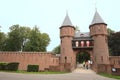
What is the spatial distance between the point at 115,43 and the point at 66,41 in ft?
54.8

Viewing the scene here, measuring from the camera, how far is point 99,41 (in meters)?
36.5

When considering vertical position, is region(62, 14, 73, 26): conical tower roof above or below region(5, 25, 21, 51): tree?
above

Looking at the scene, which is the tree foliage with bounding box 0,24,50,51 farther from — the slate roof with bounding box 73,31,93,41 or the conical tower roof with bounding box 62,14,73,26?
the slate roof with bounding box 73,31,93,41

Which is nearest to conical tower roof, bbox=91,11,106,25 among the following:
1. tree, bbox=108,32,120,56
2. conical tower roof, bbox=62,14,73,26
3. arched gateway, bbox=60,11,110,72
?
arched gateway, bbox=60,11,110,72

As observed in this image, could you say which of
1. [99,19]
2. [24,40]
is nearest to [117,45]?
[99,19]

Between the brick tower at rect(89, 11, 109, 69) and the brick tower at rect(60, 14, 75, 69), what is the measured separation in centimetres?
493

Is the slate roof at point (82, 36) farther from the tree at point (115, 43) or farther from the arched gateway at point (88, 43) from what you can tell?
the tree at point (115, 43)

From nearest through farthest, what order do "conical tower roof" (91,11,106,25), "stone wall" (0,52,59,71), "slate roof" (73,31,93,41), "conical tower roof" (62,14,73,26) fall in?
"stone wall" (0,52,59,71)
"conical tower roof" (91,11,106,25)
"slate roof" (73,31,93,41)
"conical tower roof" (62,14,73,26)

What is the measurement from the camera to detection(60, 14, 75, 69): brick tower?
121 feet

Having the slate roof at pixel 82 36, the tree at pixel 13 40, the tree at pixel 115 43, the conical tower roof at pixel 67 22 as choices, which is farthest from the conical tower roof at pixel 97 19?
the tree at pixel 13 40

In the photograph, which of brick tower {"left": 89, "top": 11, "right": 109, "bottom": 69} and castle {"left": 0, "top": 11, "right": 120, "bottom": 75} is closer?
brick tower {"left": 89, "top": 11, "right": 109, "bottom": 69}

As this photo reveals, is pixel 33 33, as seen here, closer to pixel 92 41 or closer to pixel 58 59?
pixel 58 59

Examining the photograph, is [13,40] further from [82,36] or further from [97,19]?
[97,19]

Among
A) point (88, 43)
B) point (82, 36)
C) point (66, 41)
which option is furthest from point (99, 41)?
point (66, 41)
